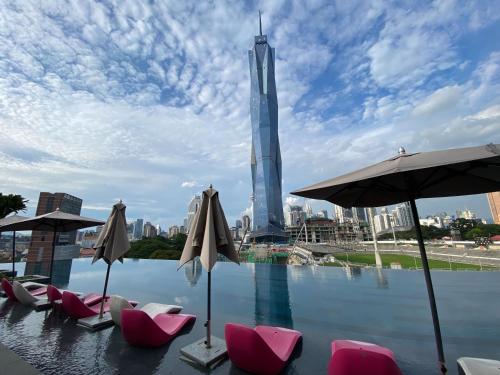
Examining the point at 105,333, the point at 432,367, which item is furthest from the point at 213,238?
the point at 432,367

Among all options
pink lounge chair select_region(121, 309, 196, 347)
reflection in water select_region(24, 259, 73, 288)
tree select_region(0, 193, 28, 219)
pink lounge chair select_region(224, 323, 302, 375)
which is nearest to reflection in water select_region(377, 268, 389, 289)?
pink lounge chair select_region(224, 323, 302, 375)

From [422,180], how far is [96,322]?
589 centimetres

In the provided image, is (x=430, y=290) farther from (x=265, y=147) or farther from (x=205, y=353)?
(x=265, y=147)

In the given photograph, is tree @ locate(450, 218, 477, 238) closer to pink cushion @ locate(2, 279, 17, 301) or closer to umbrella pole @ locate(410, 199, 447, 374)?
umbrella pole @ locate(410, 199, 447, 374)

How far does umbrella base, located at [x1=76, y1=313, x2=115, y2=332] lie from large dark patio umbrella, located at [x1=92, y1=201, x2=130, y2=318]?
0.38 feet

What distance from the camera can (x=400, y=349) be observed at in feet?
11.9

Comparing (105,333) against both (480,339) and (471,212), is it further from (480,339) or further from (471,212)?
(471,212)

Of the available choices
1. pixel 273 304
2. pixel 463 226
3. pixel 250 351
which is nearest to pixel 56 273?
pixel 273 304

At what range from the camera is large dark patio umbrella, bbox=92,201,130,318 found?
4332 millimetres

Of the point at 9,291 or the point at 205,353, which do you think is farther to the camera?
the point at 9,291

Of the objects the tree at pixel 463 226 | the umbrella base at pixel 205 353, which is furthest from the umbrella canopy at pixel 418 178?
the tree at pixel 463 226

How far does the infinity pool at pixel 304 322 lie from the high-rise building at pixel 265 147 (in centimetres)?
5919

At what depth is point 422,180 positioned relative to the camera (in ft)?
9.77

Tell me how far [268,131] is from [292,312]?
216 feet
